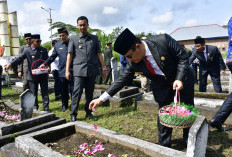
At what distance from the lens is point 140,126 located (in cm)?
400

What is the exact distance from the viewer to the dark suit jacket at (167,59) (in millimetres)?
2449

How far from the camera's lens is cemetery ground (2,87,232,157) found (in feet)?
9.68

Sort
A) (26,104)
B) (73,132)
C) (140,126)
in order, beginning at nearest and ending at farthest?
(73,132)
(26,104)
(140,126)

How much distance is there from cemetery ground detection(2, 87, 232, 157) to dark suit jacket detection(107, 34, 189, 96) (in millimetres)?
1167

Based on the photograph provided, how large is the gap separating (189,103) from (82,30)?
259cm

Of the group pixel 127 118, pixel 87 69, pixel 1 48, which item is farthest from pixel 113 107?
pixel 1 48

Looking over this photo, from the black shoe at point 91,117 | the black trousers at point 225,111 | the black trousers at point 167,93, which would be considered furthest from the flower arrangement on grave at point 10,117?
the black trousers at point 225,111

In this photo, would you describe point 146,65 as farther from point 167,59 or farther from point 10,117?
point 10,117

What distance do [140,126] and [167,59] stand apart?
75.5 inches

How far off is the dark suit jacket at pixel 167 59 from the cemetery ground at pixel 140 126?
1167 mm

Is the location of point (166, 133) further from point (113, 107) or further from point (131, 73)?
point (113, 107)

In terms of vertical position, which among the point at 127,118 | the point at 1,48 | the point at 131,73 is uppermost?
the point at 1,48

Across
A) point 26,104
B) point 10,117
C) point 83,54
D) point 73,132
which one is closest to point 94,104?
point 73,132

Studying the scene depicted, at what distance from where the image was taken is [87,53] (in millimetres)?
4355
